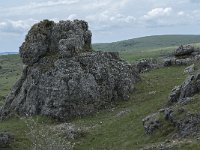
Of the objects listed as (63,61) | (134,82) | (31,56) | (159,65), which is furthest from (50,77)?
(159,65)

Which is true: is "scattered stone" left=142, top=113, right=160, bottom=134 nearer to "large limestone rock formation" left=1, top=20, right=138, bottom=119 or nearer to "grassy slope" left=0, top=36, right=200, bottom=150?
"grassy slope" left=0, top=36, right=200, bottom=150

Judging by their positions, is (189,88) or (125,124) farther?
(125,124)

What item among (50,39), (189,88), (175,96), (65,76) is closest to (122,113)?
(175,96)

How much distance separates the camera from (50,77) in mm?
63719

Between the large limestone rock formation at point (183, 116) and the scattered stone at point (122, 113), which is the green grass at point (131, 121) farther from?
the large limestone rock formation at point (183, 116)

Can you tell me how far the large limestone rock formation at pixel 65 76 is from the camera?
61469 millimetres

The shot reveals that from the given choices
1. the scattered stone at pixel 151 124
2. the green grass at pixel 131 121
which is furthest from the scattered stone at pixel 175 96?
the scattered stone at pixel 151 124

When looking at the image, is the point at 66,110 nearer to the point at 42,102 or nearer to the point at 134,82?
the point at 42,102

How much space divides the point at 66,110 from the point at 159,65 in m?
38.3

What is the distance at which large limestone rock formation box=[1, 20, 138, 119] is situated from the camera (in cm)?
6147

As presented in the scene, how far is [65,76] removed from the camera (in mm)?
62344

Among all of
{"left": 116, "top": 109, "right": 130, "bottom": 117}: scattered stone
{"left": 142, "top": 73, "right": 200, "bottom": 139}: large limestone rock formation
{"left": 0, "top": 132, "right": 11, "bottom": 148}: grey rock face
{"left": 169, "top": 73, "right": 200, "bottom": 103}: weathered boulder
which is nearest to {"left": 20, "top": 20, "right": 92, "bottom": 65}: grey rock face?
{"left": 116, "top": 109, "right": 130, "bottom": 117}: scattered stone

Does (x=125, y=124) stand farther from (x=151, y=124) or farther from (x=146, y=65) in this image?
(x=146, y=65)

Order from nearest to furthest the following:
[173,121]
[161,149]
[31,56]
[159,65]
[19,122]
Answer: [161,149]
[173,121]
[19,122]
[31,56]
[159,65]
